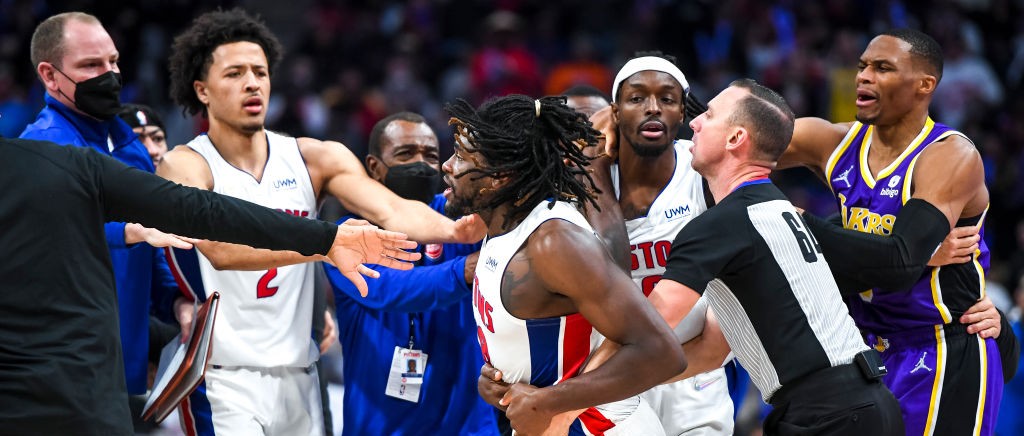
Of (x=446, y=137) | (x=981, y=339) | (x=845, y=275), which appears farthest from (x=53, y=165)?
(x=446, y=137)

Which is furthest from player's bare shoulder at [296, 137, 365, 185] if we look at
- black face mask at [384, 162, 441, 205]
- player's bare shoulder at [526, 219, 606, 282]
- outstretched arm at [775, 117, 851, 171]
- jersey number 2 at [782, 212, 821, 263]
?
jersey number 2 at [782, 212, 821, 263]

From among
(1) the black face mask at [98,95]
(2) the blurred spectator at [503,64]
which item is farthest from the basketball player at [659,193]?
(2) the blurred spectator at [503,64]

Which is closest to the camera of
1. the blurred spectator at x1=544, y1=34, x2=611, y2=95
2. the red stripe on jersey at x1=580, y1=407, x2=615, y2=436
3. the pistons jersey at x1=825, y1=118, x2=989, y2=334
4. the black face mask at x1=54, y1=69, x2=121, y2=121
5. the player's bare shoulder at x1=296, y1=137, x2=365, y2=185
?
the red stripe on jersey at x1=580, y1=407, x2=615, y2=436

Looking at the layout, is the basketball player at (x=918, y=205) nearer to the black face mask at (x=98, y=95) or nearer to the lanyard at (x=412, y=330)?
the lanyard at (x=412, y=330)

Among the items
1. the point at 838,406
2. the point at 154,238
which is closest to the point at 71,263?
the point at 154,238

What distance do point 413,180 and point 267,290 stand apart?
3.01 feet

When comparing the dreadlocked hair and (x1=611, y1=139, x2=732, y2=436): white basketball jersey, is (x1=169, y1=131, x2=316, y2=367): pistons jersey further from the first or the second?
(x1=611, y1=139, x2=732, y2=436): white basketball jersey

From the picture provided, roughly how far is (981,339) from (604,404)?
2.04m

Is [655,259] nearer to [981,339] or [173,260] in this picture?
[981,339]

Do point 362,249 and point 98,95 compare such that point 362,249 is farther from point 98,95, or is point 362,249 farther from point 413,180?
point 98,95

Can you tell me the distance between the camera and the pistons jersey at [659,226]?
5.22 meters

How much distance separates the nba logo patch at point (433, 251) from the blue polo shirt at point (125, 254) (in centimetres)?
135

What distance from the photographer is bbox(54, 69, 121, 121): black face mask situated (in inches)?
214

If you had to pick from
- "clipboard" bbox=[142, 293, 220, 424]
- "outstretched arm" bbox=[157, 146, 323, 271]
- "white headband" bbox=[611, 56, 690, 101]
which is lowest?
"clipboard" bbox=[142, 293, 220, 424]
